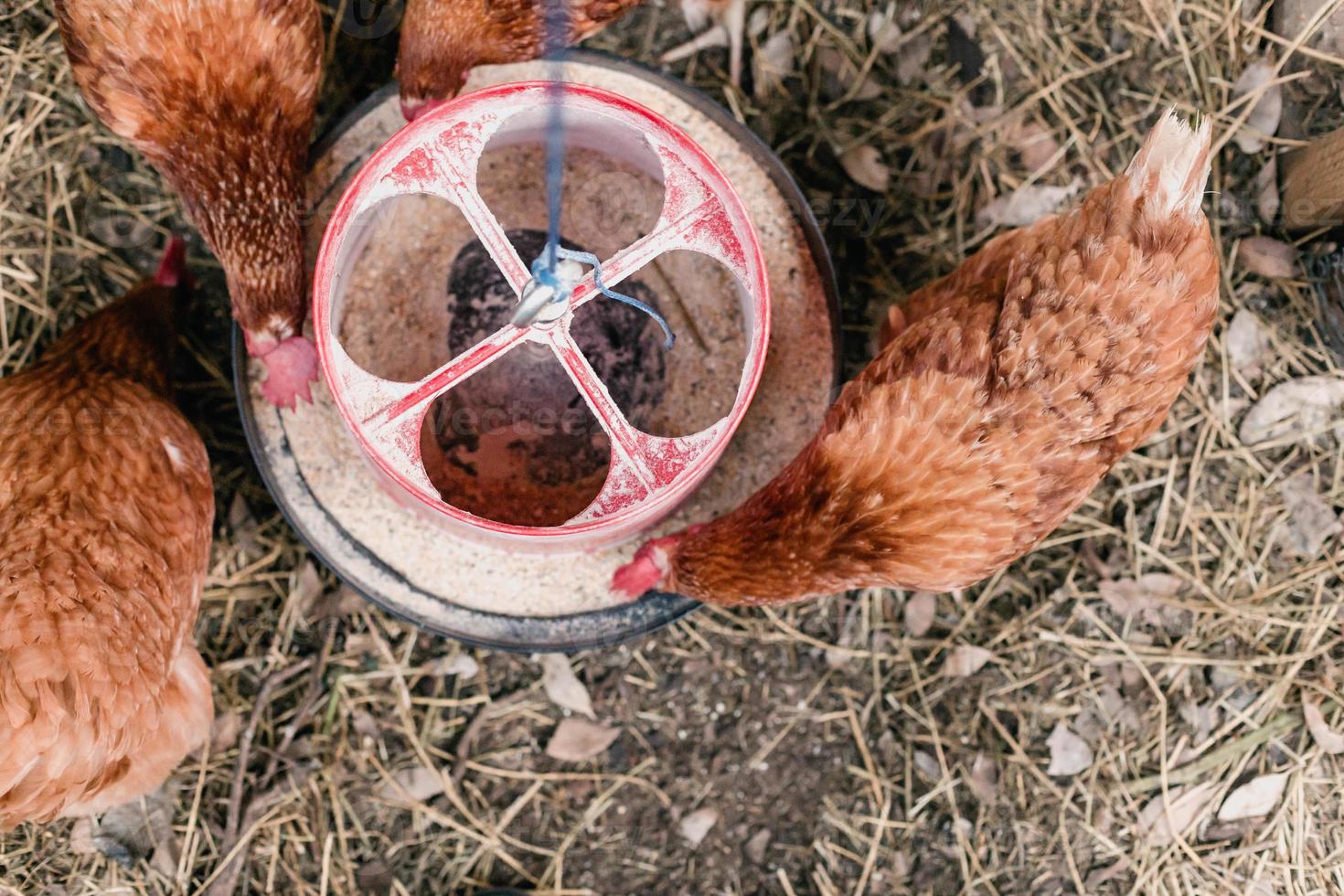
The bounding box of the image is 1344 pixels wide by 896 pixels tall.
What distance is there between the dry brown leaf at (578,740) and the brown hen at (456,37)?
3.24ft

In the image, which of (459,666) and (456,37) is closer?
(456,37)

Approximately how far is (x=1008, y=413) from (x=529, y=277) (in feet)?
2.01

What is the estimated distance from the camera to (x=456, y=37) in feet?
4.39

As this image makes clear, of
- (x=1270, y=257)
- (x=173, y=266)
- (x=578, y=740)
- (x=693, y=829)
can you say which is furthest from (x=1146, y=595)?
(x=173, y=266)

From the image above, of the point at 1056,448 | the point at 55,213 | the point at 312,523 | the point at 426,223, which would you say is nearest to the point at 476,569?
the point at 312,523

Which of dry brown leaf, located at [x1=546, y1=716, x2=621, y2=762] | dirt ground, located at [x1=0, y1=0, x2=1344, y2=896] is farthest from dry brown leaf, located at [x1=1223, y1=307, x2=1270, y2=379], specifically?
dry brown leaf, located at [x1=546, y1=716, x2=621, y2=762]

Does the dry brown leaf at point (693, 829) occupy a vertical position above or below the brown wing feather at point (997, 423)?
below

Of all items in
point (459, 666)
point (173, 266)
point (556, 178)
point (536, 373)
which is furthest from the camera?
point (459, 666)

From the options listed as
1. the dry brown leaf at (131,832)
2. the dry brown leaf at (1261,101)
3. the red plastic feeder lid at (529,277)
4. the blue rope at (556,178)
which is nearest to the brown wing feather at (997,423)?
the red plastic feeder lid at (529,277)

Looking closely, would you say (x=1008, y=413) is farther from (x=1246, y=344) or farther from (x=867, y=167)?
(x=1246, y=344)

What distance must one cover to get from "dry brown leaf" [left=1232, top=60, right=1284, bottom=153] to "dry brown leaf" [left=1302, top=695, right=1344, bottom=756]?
982 mm

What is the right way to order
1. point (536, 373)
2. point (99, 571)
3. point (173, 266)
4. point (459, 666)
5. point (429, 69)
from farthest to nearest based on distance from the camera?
point (459, 666), point (173, 266), point (536, 373), point (429, 69), point (99, 571)

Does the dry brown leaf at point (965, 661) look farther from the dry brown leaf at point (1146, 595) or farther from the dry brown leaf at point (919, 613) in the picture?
the dry brown leaf at point (1146, 595)

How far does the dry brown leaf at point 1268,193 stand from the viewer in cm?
172
